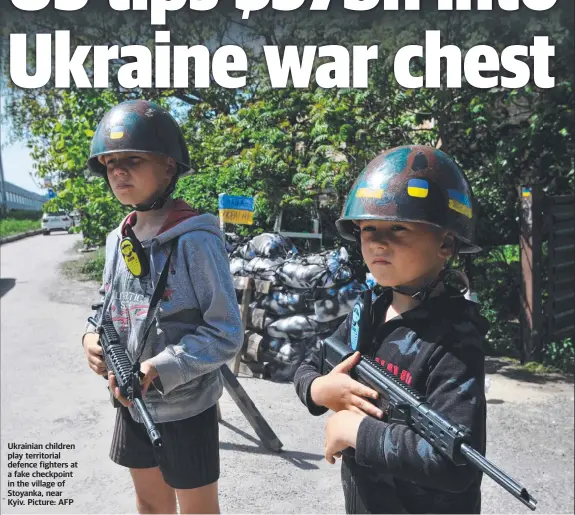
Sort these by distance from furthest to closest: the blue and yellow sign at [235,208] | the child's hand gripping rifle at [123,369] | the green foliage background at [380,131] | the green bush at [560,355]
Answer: the green bush at [560,355], the green foliage background at [380,131], the blue and yellow sign at [235,208], the child's hand gripping rifle at [123,369]

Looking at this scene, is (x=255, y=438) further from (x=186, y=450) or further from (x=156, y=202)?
(x=156, y=202)

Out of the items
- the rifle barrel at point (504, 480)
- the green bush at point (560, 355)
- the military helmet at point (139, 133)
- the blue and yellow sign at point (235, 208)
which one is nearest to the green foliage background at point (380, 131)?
the green bush at point (560, 355)

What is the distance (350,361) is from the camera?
1602 mm

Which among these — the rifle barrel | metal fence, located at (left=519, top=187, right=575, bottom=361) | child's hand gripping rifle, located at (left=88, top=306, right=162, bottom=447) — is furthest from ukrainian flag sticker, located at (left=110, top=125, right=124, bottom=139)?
metal fence, located at (left=519, top=187, right=575, bottom=361)

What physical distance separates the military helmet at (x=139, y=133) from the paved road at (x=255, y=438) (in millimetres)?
2332

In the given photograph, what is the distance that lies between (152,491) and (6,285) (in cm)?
1057

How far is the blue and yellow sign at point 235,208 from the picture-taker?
467 cm

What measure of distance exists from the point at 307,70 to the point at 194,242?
16.6 ft

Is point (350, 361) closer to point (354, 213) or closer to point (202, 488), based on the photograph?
point (354, 213)

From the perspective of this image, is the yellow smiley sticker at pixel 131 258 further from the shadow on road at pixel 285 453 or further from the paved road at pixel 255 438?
the shadow on road at pixel 285 453

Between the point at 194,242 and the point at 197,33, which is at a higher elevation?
the point at 197,33

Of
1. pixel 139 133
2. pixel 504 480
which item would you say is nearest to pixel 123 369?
pixel 139 133

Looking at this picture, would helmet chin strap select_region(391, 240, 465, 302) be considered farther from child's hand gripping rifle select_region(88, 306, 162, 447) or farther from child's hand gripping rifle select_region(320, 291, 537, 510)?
child's hand gripping rifle select_region(88, 306, 162, 447)

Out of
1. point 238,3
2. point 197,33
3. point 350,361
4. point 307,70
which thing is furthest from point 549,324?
point 197,33
